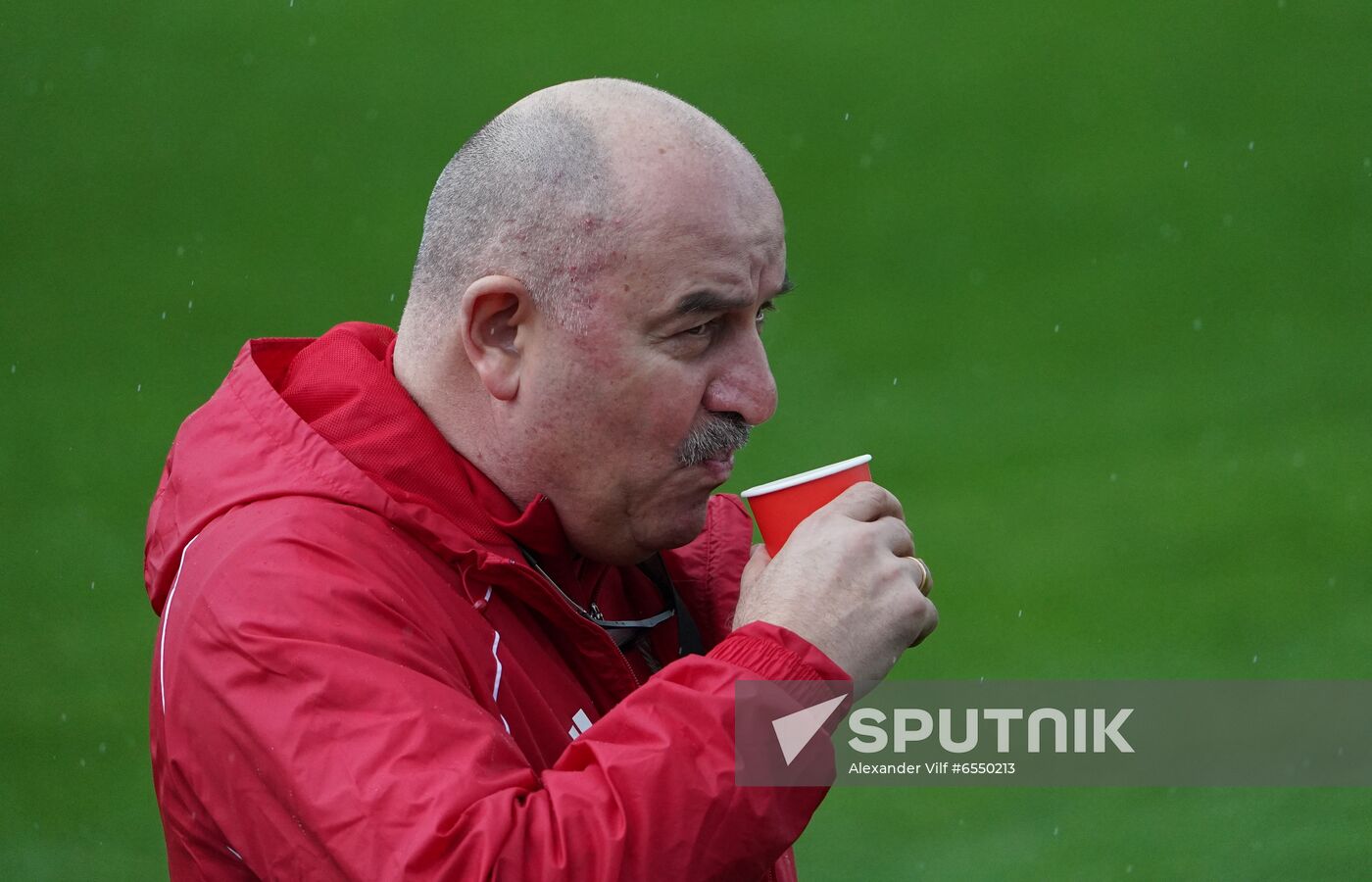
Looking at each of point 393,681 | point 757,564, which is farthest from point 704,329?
point 393,681

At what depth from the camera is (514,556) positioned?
1708mm

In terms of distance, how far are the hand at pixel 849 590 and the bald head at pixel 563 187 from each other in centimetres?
33

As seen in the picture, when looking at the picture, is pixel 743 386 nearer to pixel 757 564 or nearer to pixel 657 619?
pixel 757 564

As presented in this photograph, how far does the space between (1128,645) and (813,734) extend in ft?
10.9

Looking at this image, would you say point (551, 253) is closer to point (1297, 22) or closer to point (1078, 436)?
point (1078, 436)

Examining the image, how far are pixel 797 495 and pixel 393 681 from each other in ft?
1.63

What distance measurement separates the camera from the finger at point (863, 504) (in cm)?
166

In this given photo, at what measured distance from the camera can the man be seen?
1.39 meters

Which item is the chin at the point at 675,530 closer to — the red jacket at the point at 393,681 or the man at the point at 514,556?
the man at the point at 514,556

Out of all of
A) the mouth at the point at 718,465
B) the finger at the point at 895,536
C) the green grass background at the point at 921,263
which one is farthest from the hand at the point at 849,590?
the green grass background at the point at 921,263

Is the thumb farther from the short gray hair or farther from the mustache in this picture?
the short gray hair

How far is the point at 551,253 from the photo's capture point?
1694 millimetres

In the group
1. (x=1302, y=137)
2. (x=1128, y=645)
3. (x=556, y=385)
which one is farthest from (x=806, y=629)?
(x=1302, y=137)

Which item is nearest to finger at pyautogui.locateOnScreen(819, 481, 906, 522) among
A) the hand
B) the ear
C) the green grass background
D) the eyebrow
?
the hand
